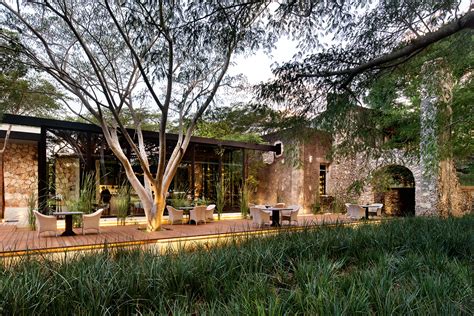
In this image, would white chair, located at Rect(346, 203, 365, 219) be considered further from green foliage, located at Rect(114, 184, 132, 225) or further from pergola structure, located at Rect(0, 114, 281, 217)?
green foliage, located at Rect(114, 184, 132, 225)

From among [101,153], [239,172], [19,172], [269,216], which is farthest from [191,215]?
[19,172]

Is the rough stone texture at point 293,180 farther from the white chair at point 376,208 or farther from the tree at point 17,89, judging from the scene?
the tree at point 17,89

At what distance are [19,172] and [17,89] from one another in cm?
402

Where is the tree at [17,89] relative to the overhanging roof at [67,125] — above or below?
above

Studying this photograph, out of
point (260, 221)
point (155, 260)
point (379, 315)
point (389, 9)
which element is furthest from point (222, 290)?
point (260, 221)

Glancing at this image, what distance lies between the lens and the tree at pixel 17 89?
7280mm

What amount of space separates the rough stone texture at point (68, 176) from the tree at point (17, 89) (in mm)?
1967

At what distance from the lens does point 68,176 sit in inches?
394

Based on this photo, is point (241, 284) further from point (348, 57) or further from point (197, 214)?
point (197, 214)

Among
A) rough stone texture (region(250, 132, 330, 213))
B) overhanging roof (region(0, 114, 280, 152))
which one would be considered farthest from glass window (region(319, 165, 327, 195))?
overhanging roof (region(0, 114, 280, 152))

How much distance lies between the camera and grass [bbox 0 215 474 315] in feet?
7.73

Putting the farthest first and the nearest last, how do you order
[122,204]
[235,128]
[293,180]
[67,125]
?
[235,128]
[293,180]
[122,204]
[67,125]

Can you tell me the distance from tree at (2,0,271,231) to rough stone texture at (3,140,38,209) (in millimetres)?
4391

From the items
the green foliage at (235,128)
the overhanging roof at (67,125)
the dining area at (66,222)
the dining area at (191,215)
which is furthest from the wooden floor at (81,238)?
the green foliage at (235,128)
